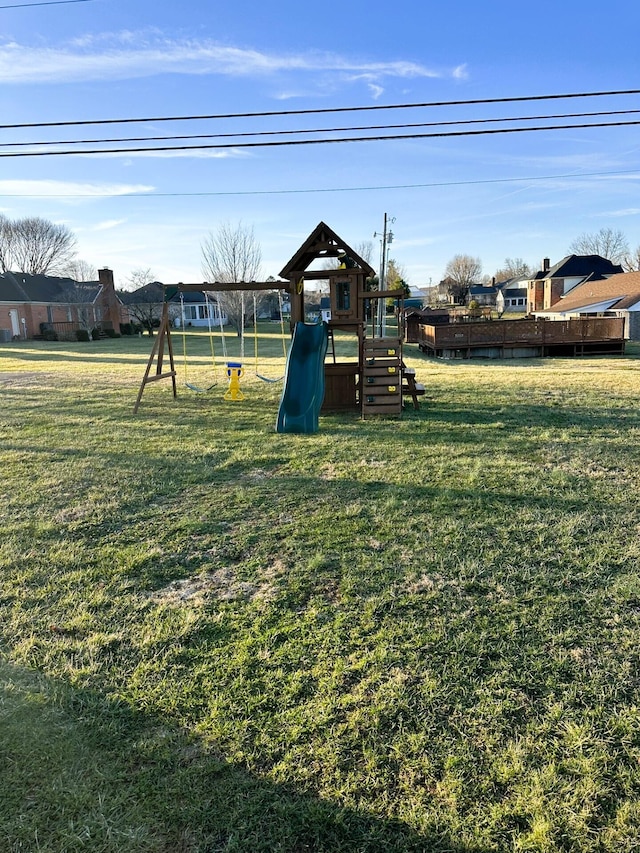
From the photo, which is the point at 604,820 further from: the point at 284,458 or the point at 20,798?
the point at 284,458

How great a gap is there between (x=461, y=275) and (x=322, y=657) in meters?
89.1

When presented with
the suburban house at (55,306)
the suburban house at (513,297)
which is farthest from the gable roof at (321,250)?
the suburban house at (513,297)

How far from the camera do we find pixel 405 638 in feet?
9.48

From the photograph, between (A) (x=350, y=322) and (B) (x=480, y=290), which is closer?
(A) (x=350, y=322)

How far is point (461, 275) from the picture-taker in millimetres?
84812

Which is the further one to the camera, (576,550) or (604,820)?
(576,550)

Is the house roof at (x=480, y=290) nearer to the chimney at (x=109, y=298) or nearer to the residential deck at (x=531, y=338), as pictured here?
the chimney at (x=109, y=298)

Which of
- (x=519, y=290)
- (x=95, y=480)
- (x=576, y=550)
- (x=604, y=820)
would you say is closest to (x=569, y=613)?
(x=576, y=550)

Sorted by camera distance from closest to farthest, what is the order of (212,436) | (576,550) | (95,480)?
(576,550) < (95,480) < (212,436)

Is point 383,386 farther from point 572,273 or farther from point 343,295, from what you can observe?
point 572,273

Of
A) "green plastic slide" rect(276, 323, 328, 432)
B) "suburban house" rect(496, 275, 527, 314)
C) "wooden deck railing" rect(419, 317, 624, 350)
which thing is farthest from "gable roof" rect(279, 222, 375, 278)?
"suburban house" rect(496, 275, 527, 314)

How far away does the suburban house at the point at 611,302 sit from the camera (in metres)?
27.5

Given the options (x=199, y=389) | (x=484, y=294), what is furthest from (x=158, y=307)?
(x=484, y=294)

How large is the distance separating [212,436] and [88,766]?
601 cm
